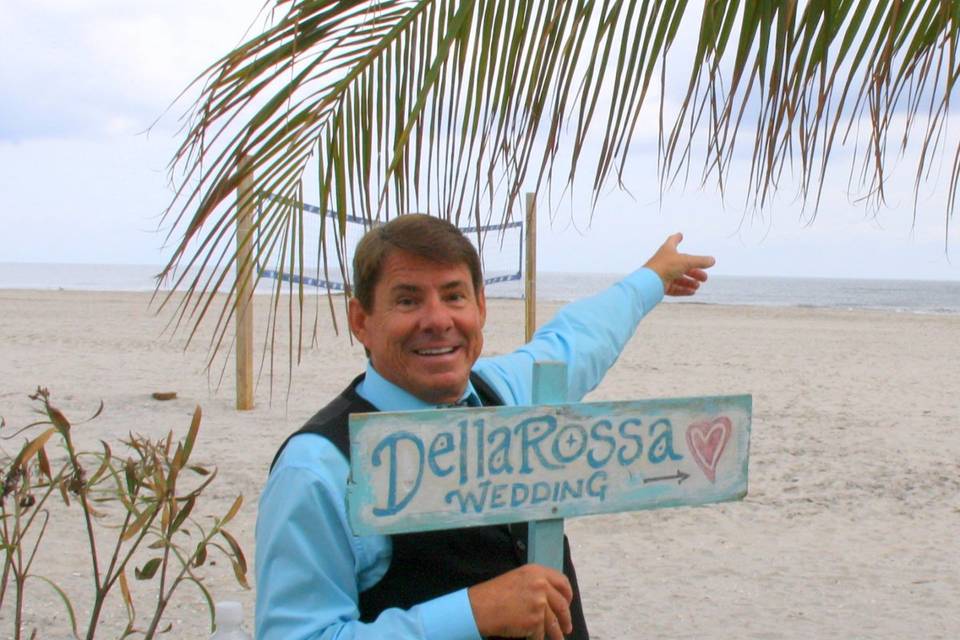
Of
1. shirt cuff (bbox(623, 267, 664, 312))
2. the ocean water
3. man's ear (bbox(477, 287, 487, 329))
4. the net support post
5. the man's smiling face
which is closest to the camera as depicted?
the net support post

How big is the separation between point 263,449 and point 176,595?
9.88ft

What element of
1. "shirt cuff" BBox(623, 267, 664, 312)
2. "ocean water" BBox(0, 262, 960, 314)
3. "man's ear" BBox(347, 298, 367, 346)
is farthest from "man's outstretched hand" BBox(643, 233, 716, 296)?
"ocean water" BBox(0, 262, 960, 314)

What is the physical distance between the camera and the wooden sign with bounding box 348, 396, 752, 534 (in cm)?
138

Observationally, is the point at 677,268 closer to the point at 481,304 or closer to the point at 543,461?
the point at 481,304

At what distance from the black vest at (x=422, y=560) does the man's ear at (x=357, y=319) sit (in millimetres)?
143

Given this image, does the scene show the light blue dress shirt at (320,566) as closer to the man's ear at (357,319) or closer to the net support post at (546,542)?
the net support post at (546,542)

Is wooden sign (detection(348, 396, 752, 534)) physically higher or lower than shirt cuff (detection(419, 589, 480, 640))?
higher

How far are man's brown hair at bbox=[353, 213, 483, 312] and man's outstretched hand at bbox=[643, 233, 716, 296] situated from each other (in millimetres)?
671

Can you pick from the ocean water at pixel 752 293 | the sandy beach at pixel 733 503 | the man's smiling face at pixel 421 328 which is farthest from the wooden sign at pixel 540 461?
the ocean water at pixel 752 293

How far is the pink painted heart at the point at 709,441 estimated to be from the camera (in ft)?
5.18

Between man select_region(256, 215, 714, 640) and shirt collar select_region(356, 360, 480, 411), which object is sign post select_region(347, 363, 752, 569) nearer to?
man select_region(256, 215, 714, 640)

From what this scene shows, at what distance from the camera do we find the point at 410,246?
5.32ft

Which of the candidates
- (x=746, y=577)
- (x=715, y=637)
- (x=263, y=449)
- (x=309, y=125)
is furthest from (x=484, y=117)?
(x=263, y=449)

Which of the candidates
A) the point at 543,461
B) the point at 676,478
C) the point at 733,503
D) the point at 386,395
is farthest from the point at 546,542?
the point at 733,503
